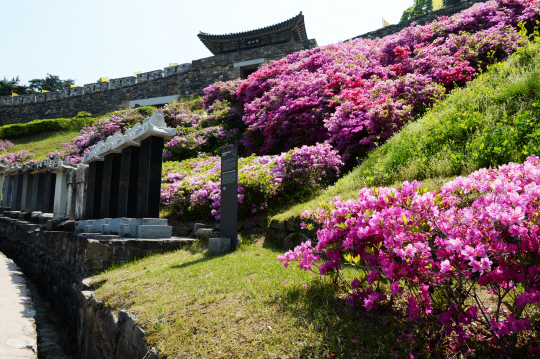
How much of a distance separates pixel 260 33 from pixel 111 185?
72.7 ft

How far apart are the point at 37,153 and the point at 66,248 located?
67.5 feet

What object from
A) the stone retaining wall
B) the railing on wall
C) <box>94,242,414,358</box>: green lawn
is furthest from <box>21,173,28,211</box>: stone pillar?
the railing on wall

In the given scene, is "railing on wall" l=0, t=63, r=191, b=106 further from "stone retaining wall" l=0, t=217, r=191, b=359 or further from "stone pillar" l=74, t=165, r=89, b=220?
"stone retaining wall" l=0, t=217, r=191, b=359

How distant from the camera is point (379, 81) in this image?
970 centimetres

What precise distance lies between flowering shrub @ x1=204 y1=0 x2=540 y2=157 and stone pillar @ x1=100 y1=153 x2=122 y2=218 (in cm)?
502

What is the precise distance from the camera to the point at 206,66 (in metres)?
25.4

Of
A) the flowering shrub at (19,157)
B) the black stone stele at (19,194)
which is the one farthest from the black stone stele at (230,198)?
the flowering shrub at (19,157)

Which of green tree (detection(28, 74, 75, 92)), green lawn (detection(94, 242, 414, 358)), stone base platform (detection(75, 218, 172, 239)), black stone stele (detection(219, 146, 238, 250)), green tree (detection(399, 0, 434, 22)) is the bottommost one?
green lawn (detection(94, 242, 414, 358))

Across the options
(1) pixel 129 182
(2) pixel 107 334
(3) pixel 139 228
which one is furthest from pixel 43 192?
(2) pixel 107 334

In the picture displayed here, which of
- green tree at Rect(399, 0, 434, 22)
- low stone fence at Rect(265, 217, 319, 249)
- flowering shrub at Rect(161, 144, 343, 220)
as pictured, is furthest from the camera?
green tree at Rect(399, 0, 434, 22)

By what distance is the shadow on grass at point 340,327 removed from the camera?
2219 mm

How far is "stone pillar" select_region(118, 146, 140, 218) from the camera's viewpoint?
784cm

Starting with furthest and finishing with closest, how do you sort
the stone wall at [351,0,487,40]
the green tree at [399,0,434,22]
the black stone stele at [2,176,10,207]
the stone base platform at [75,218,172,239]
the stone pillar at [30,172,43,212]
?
the green tree at [399,0,434,22] → the stone wall at [351,0,487,40] → the black stone stele at [2,176,10,207] → the stone pillar at [30,172,43,212] → the stone base platform at [75,218,172,239]

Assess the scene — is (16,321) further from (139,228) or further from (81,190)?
(81,190)
